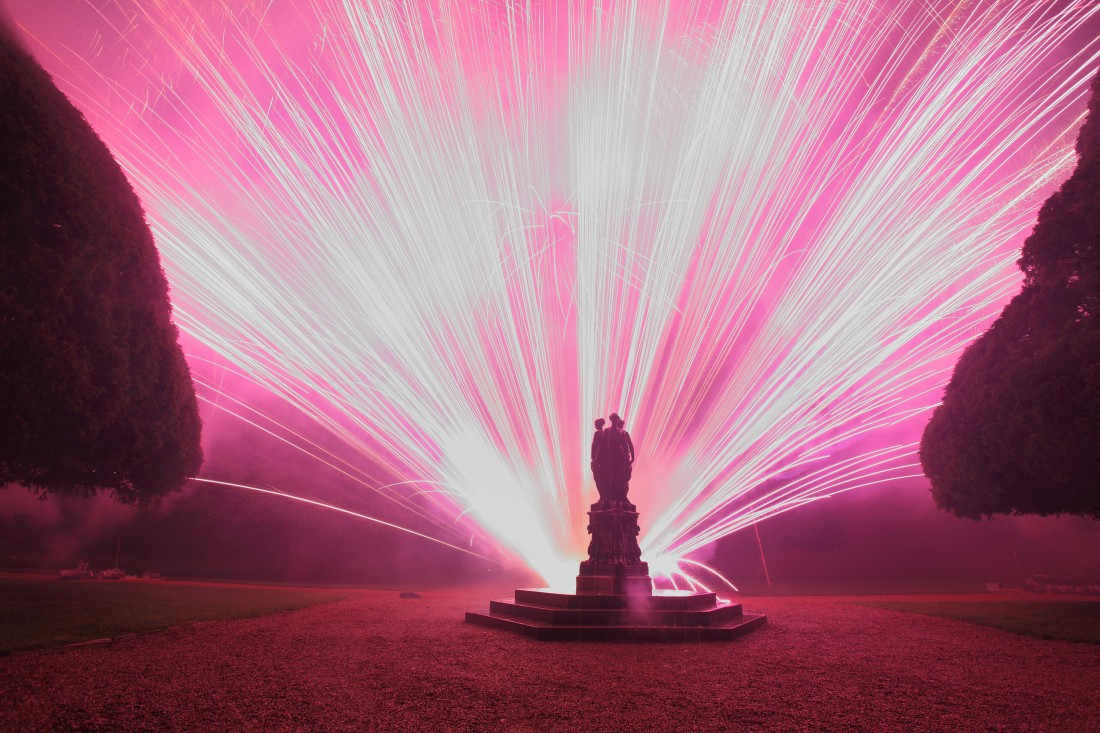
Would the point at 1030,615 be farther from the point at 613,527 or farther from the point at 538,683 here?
the point at 538,683

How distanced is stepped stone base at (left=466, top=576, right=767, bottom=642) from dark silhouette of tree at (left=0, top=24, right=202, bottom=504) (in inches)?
310

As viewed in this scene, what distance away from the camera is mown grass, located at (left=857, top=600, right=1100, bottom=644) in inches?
436

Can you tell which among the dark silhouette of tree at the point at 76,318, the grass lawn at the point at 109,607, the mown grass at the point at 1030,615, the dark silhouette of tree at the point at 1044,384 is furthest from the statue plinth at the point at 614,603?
the dark silhouette of tree at the point at 76,318

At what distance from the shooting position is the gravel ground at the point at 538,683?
5.90 meters

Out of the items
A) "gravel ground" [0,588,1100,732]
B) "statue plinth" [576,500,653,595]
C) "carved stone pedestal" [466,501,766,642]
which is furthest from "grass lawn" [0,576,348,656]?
"statue plinth" [576,500,653,595]

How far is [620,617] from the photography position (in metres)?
11.2

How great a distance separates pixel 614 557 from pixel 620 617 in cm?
232

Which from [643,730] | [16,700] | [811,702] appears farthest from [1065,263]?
[16,700]

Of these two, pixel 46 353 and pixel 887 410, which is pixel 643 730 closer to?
pixel 46 353

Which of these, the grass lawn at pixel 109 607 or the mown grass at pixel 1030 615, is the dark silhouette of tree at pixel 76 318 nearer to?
the grass lawn at pixel 109 607

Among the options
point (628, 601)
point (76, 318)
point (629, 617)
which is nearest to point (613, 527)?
point (628, 601)

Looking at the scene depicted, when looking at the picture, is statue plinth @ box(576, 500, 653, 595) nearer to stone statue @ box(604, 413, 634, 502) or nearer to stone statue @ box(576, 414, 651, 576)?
stone statue @ box(576, 414, 651, 576)

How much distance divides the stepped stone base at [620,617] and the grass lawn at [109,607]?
214 inches

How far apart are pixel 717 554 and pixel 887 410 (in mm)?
11879
